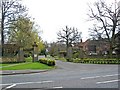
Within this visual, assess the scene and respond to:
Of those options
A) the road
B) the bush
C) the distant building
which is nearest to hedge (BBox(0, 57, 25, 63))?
the bush

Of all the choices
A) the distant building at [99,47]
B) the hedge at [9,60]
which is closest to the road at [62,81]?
the hedge at [9,60]

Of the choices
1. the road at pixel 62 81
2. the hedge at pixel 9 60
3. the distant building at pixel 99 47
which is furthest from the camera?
the distant building at pixel 99 47

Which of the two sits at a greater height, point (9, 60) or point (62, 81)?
point (9, 60)

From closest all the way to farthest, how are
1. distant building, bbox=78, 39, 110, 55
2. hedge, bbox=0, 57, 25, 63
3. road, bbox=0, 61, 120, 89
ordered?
road, bbox=0, 61, 120, 89 < hedge, bbox=0, 57, 25, 63 < distant building, bbox=78, 39, 110, 55

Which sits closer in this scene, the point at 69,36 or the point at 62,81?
the point at 62,81

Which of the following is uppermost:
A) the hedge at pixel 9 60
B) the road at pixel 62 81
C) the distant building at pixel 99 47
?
the distant building at pixel 99 47

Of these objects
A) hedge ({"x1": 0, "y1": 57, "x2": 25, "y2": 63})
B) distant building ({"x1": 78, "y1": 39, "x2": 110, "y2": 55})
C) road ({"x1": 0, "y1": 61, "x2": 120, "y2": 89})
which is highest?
distant building ({"x1": 78, "y1": 39, "x2": 110, "y2": 55})

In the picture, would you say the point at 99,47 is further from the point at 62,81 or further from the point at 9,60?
the point at 62,81

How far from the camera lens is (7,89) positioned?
1172 centimetres

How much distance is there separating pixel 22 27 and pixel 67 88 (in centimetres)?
3426

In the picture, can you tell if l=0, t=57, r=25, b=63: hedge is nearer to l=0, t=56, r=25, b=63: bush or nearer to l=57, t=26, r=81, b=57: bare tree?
l=0, t=56, r=25, b=63: bush

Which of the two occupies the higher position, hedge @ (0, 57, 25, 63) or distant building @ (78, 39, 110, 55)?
distant building @ (78, 39, 110, 55)

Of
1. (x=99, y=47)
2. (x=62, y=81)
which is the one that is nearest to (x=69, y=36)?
(x=99, y=47)

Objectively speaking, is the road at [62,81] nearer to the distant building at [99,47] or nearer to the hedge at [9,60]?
the hedge at [9,60]
